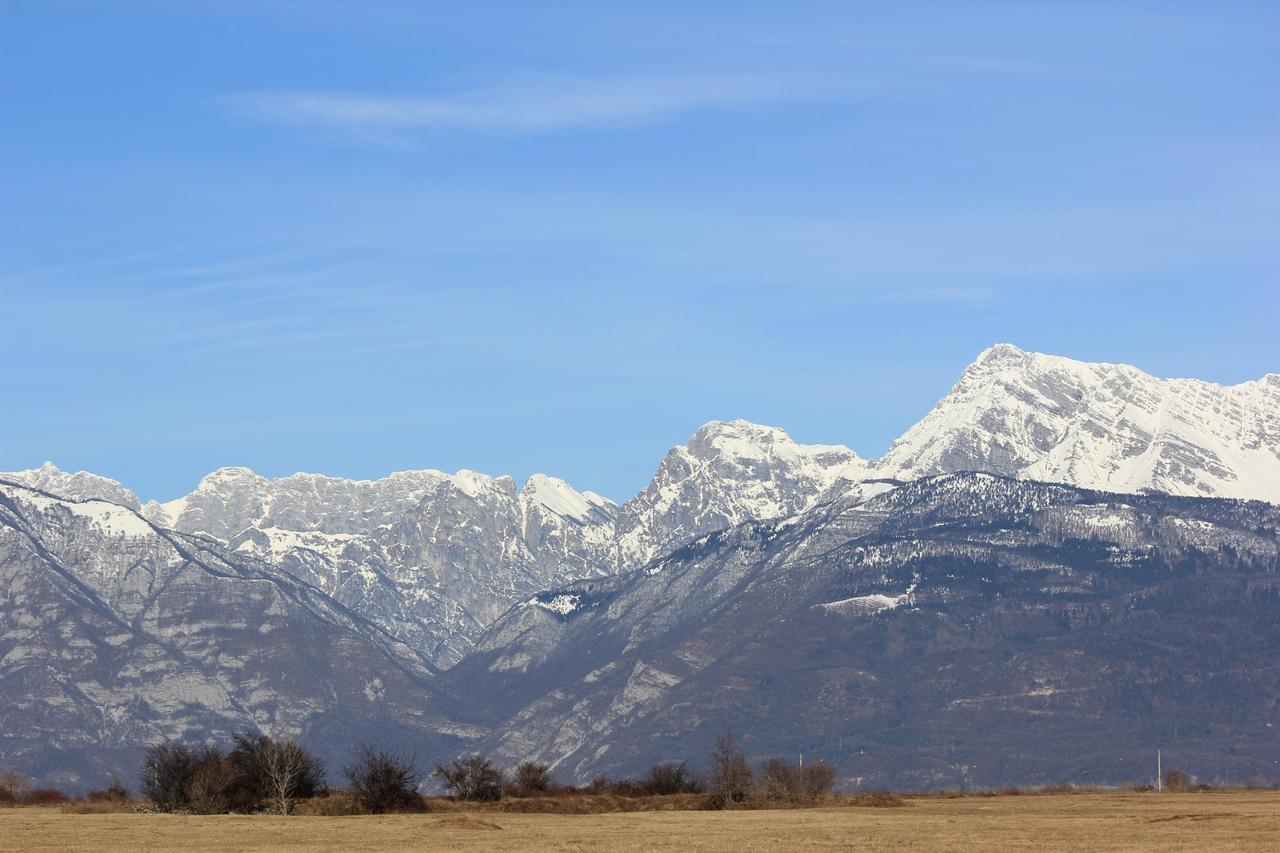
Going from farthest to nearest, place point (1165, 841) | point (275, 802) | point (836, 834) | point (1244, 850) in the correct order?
point (275, 802) < point (836, 834) < point (1165, 841) < point (1244, 850)

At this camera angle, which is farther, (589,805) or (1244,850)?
(589,805)

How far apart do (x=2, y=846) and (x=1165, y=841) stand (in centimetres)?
7953

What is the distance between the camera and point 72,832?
153 m

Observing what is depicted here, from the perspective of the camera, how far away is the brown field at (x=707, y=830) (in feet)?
451

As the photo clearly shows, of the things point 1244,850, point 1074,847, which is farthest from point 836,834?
point 1244,850

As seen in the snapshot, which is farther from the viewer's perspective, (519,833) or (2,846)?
(519,833)

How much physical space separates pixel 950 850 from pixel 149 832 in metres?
63.0

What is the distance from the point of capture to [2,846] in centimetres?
13612

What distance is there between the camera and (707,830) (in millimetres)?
157125

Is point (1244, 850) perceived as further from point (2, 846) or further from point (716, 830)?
point (2, 846)

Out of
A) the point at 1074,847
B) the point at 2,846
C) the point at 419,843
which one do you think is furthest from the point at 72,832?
the point at 1074,847

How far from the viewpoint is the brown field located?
137500 millimetres

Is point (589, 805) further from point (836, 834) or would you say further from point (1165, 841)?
point (1165, 841)

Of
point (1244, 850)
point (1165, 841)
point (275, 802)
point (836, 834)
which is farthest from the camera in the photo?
point (275, 802)
